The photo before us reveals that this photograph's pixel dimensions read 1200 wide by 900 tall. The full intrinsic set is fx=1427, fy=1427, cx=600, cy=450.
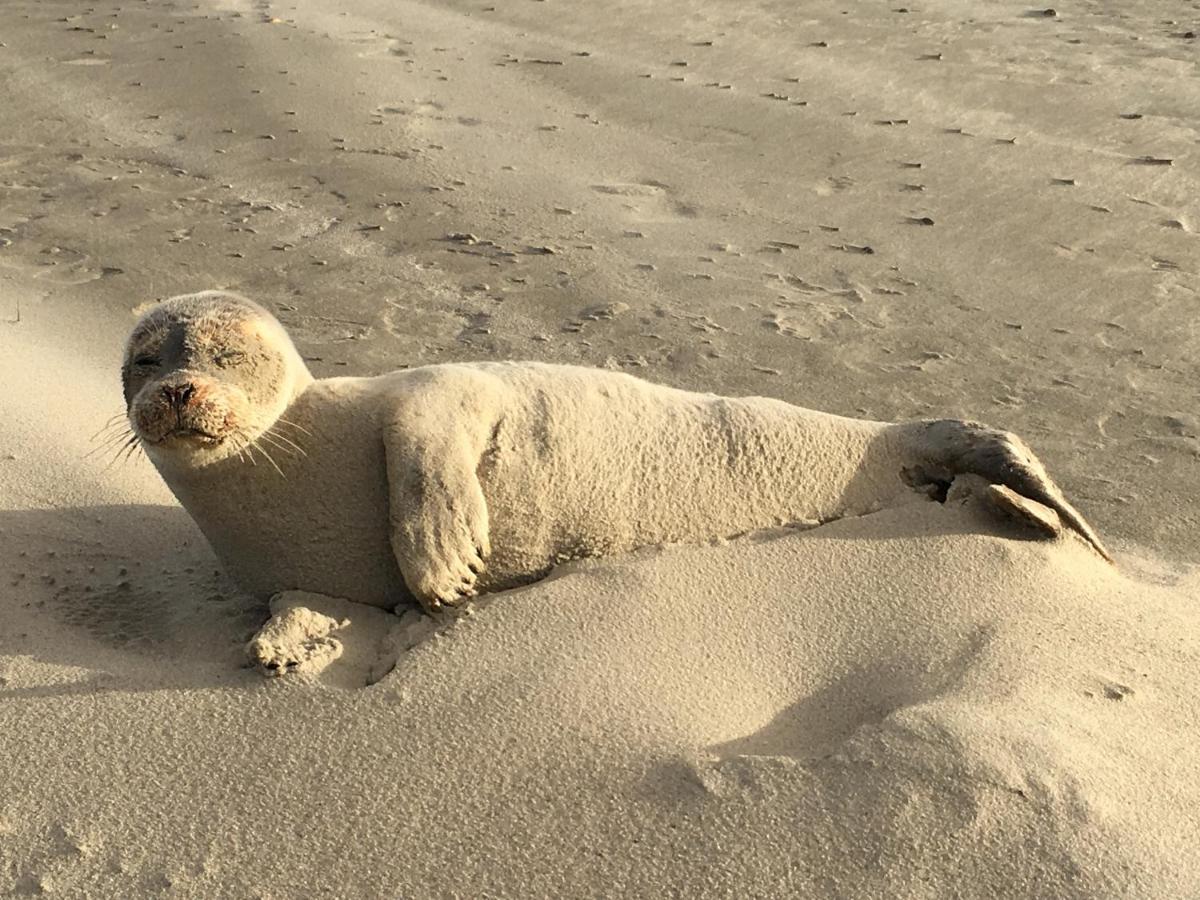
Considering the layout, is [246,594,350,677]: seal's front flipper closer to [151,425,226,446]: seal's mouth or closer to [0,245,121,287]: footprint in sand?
[151,425,226,446]: seal's mouth

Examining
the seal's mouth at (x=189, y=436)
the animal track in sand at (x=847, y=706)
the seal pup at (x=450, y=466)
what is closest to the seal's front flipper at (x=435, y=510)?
the seal pup at (x=450, y=466)

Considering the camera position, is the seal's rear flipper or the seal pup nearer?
the seal pup

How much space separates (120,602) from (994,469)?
241 centimetres

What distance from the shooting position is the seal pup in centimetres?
344

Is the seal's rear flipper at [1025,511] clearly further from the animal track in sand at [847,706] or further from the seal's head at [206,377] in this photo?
the seal's head at [206,377]

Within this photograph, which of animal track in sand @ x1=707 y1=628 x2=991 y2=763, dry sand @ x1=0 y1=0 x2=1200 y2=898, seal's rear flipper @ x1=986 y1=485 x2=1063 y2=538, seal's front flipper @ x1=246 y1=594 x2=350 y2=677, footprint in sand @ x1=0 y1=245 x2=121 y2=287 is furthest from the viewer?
footprint in sand @ x1=0 y1=245 x2=121 y2=287

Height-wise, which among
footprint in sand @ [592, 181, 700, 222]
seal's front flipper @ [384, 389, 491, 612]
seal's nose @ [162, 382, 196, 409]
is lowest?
footprint in sand @ [592, 181, 700, 222]

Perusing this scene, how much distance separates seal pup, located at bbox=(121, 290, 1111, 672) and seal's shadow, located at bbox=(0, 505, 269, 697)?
18 centimetres

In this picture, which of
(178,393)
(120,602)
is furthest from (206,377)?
(120,602)

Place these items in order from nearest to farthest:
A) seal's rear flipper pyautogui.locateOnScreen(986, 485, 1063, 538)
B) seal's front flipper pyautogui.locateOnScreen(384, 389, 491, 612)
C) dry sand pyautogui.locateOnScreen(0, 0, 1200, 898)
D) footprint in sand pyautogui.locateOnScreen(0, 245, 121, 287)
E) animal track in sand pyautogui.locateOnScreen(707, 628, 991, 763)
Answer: dry sand pyautogui.locateOnScreen(0, 0, 1200, 898)
animal track in sand pyautogui.locateOnScreen(707, 628, 991, 763)
seal's front flipper pyautogui.locateOnScreen(384, 389, 491, 612)
seal's rear flipper pyautogui.locateOnScreen(986, 485, 1063, 538)
footprint in sand pyautogui.locateOnScreen(0, 245, 121, 287)

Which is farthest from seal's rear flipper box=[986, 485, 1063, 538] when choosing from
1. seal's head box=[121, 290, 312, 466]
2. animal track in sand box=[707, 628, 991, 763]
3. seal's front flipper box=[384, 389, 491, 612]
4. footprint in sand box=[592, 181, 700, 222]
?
footprint in sand box=[592, 181, 700, 222]

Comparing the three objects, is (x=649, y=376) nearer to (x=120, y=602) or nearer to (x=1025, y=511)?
(x=1025, y=511)

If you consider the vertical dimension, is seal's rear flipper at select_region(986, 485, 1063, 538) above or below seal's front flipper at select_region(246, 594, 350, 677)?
above

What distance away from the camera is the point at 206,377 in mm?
3328
